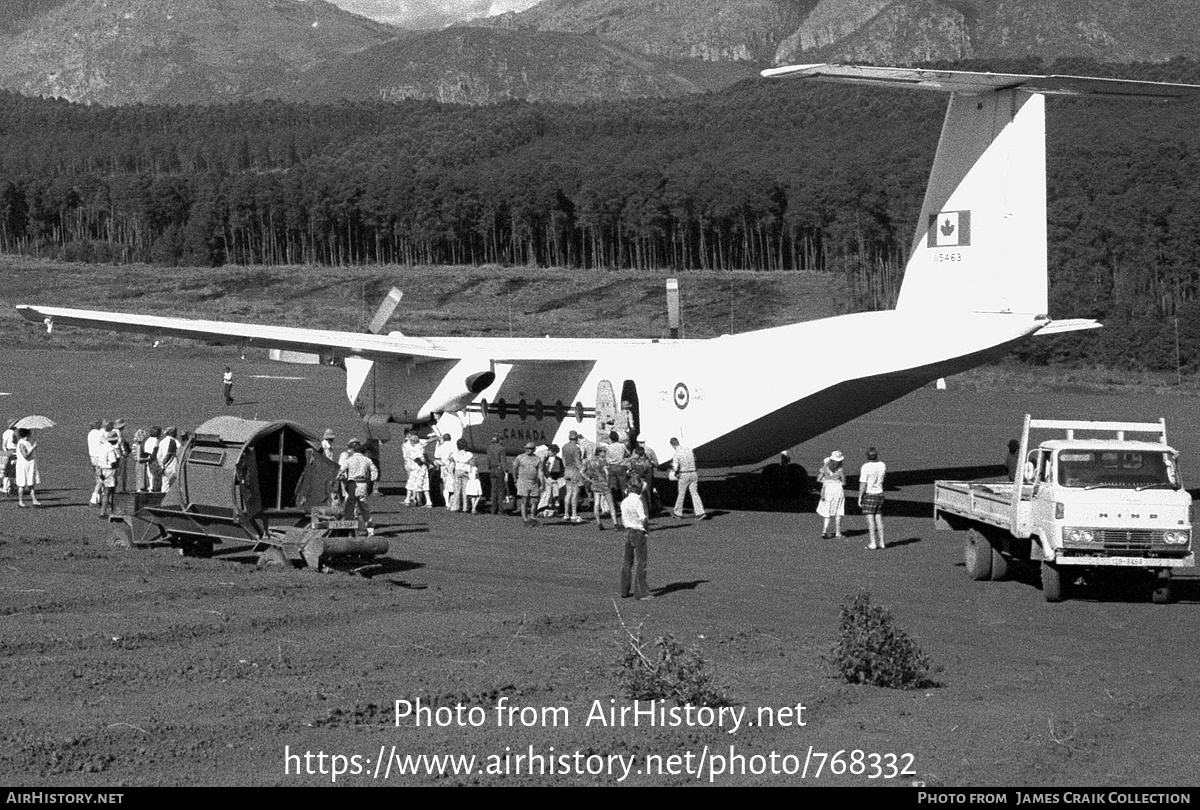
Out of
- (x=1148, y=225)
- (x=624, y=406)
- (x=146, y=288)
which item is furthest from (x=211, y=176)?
(x=624, y=406)

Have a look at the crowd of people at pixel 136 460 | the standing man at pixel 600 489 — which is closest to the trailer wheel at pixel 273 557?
the crowd of people at pixel 136 460

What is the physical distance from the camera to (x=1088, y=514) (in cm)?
1777

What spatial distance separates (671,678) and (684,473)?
13904mm

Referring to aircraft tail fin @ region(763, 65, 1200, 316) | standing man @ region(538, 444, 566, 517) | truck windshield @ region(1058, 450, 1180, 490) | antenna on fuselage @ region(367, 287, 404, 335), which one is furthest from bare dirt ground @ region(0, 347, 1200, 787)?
antenna on fuselage @ region(367, 287, 404, 335)

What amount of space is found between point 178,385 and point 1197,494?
38.9m

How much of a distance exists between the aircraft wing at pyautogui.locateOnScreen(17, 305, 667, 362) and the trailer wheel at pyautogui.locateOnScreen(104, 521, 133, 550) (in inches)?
310

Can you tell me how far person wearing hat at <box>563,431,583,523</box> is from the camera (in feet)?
83.8

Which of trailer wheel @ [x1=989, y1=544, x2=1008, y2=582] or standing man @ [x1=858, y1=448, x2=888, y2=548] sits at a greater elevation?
standing man @ [x1=858, y1=448, x2=888, y2=548]

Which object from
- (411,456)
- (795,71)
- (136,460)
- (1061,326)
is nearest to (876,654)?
(795,71)

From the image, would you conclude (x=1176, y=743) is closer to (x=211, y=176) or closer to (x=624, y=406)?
(x=624, y=406)

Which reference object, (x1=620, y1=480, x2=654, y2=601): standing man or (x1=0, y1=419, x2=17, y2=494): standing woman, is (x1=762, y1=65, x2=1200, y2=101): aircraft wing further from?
(x1=0, y1=419, x2=17, y2=494): standing woman

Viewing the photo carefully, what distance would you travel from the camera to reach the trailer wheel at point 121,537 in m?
20.9

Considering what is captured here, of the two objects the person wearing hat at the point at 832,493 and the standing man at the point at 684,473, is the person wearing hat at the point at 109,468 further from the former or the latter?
the person wearing hat at the point at 832,493

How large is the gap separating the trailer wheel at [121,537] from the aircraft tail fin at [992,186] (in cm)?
1244
